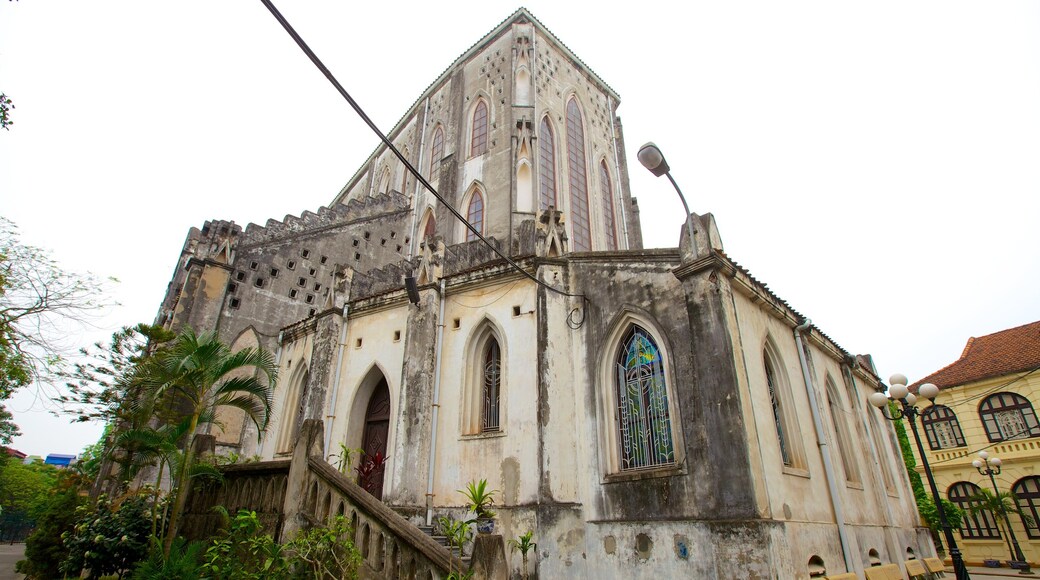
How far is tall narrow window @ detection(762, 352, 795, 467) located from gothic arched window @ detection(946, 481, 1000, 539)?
78.1 ft

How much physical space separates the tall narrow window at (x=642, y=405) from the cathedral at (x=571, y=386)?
0.04 metres

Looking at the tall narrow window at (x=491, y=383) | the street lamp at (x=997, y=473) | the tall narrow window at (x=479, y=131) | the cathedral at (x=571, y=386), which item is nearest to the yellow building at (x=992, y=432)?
the street lamp at (x=997, y=473)

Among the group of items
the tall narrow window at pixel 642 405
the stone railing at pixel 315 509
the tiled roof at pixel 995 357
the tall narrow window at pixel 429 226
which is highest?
the tall narrow window at pixel 429 226

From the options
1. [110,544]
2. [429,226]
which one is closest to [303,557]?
[110,544]

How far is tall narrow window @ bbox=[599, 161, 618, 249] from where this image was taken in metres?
21.0

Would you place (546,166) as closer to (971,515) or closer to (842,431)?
(842,431)

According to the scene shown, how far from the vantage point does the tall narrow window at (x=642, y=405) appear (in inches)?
383

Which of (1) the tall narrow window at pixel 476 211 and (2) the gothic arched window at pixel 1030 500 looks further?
(2) the gothic arched window at pixel 1030 500

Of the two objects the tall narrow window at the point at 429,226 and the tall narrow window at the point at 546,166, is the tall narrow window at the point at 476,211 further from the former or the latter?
the tall narrow window at the point at 429,226

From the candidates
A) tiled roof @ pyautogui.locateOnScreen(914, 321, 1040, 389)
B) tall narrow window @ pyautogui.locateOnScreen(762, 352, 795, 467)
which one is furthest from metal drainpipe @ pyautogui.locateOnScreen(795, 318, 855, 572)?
tiled roof @ pyautogui.locateOnScreen(914, 321, 1040, 389)

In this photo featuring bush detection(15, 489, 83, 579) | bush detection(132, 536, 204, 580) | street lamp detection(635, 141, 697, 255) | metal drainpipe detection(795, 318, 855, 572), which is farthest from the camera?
bush detection(15, 489, 83, 579)

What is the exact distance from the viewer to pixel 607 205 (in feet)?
71.3

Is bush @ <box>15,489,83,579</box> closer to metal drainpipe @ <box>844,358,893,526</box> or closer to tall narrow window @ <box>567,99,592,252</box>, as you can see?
tall narrow window @ <box>567,99,592,252</box>

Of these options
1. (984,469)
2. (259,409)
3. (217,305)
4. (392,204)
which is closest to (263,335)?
(217,305)
